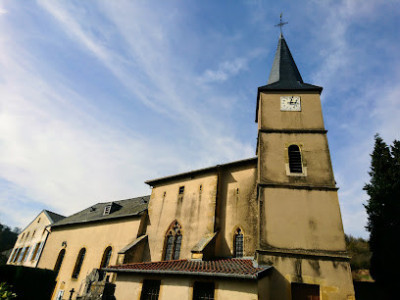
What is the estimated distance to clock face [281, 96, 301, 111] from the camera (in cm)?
1475

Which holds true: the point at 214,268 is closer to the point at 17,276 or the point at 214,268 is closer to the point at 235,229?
the point at 235,229

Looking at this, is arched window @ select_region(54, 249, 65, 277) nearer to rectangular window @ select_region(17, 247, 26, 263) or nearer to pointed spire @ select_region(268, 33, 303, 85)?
rectangular window @ select_region(17, 247, 26, 263)

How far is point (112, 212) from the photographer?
2053 centimetres

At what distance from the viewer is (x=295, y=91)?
1540 cm

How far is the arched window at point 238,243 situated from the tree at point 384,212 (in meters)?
9.56

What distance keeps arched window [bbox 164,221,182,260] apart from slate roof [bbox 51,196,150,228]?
2.92 m

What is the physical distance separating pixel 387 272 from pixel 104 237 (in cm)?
1934

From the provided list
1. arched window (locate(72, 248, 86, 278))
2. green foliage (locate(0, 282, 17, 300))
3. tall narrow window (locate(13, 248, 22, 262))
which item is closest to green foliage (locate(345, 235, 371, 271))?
arched window (locate(72, 248, 86, 278))

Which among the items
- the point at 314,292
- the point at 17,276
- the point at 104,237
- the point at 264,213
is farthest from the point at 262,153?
the point at 17,276

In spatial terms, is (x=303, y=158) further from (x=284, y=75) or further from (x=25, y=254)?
(x=25, y=254)

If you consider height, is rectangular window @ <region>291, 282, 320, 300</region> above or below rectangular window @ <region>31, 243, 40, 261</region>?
below

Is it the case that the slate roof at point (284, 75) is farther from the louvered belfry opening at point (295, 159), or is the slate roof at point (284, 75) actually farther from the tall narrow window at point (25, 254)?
the tall narrow window at point (25, 254)


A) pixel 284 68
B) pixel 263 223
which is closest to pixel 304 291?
pixel 263 223

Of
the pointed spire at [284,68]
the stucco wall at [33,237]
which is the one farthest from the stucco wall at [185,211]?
the stucco wall at [33,237]
